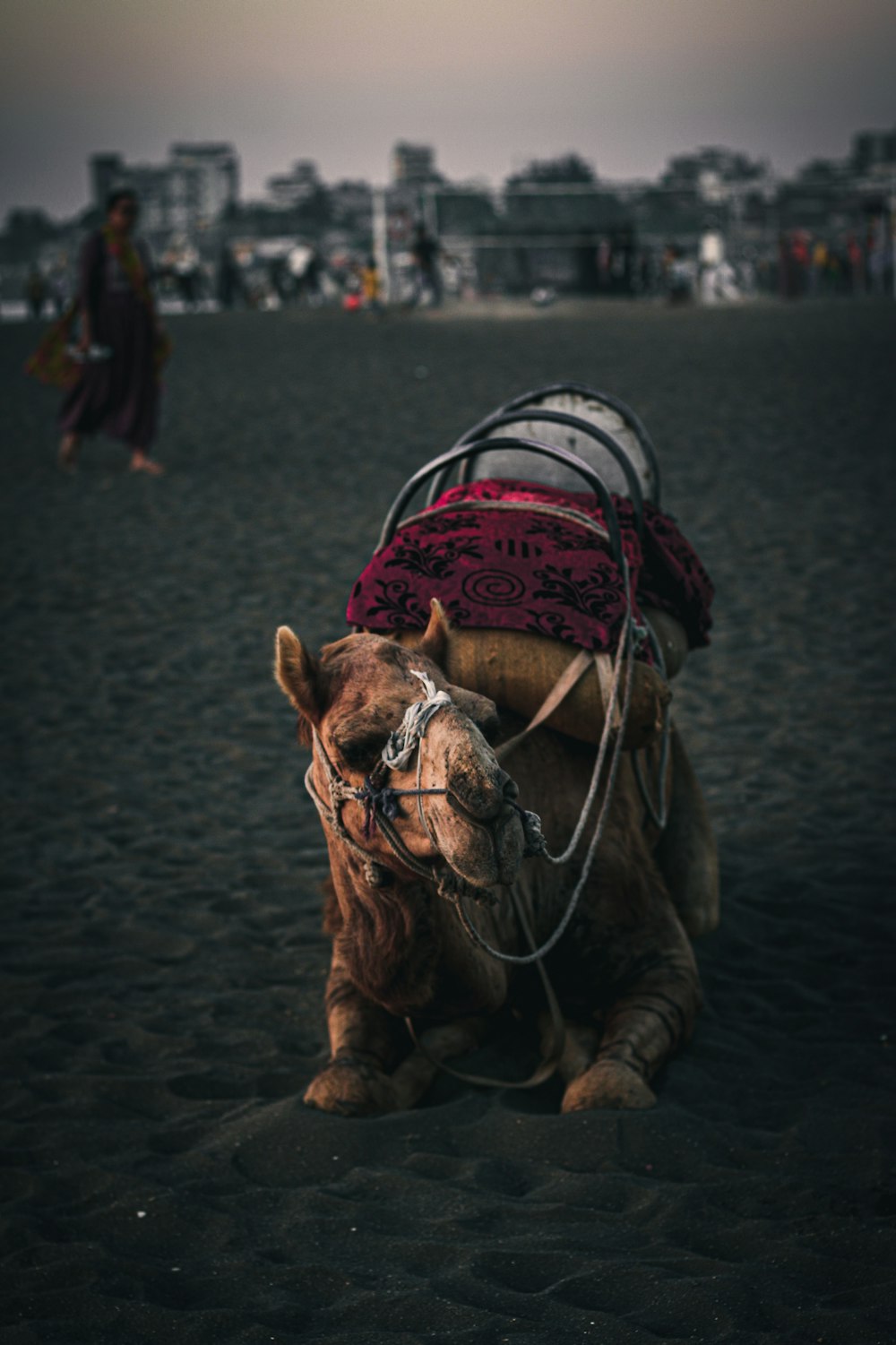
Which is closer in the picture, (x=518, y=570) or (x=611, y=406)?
(x=518, y=570)

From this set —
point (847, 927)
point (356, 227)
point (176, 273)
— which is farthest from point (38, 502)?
point (356, 227)

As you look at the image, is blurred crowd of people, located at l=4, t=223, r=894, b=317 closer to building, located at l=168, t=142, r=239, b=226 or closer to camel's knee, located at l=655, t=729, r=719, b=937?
camel's knee, located at l=655, t=729, r=719, b=937

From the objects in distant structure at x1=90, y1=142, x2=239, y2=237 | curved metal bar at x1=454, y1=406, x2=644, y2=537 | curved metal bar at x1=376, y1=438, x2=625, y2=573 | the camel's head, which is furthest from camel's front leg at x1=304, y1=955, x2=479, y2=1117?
distant structure at x1=90, y1=142, x2=239, y2=237

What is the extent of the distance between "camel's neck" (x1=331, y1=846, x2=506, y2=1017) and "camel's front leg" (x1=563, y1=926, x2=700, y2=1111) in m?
0.49

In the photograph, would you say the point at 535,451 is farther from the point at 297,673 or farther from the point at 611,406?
the point at 297,673

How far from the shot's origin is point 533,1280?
10.2ft

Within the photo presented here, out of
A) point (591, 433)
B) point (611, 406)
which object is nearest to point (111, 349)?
point (611, 406)

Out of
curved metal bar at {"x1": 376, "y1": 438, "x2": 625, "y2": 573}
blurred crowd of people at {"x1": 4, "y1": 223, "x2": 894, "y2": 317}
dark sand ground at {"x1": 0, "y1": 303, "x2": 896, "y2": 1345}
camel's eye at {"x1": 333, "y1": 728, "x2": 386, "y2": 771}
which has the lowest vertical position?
dark sand ground at {"x1": 0, "y1": 303, "x2": 896, "y2": 1345}

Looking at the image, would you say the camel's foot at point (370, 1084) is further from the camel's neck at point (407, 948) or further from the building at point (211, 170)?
the building at point (211, 170)

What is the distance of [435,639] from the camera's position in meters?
3.33

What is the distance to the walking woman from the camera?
13.4 meters

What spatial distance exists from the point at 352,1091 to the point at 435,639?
1.23 meters

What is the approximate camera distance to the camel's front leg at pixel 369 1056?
3.77m

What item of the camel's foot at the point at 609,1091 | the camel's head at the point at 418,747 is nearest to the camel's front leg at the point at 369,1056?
the camel's foot at the point at 609,1091
